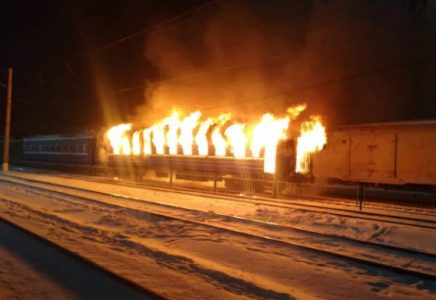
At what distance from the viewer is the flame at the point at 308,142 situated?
20.0 metres

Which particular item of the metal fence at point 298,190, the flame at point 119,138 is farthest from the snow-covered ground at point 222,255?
the flame at point 119,138

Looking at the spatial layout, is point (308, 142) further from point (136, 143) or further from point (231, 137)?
point (136, 143)

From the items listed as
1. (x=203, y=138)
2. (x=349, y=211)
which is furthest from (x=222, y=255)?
(x=203, y=138)

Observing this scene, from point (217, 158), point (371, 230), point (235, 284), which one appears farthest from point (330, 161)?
point (235, 284)

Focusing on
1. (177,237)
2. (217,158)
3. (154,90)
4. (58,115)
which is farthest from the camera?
(58,115)

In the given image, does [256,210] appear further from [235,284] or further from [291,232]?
[235,284]

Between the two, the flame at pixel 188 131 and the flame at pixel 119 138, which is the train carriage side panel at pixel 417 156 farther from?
the flame at pixel 119 138

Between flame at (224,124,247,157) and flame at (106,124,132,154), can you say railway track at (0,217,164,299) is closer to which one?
flame at (224,124,247,157)

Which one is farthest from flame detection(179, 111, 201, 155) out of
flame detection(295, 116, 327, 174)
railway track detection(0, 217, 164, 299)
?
railway track detection(0, 217, 164, 299)

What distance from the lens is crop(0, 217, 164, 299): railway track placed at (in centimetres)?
534

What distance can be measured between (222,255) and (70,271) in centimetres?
247

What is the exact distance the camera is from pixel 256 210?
43.3 feet

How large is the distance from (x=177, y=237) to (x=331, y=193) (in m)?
10.8

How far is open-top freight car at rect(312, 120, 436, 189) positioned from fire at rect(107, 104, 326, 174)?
0.96 m
